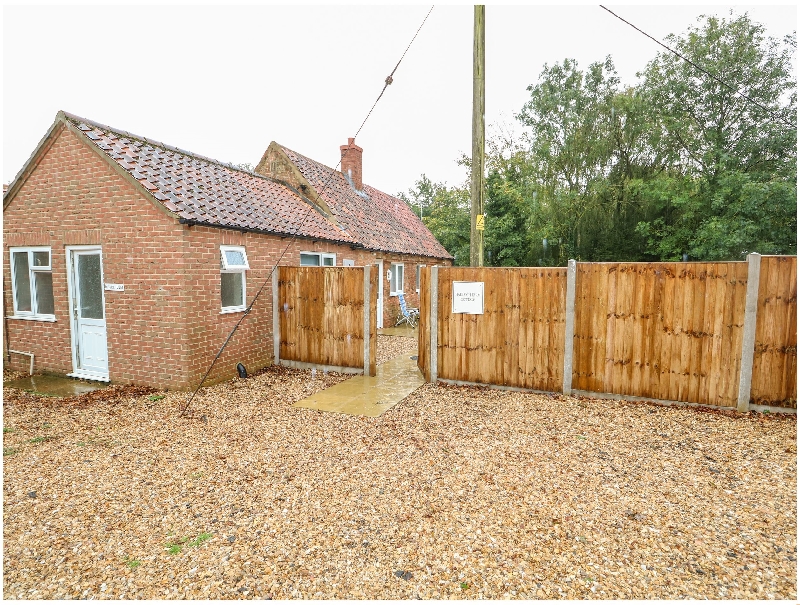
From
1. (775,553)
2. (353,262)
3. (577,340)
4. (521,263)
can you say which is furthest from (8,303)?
(521,263)

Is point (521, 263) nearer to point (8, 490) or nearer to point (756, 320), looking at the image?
point (756, 320)

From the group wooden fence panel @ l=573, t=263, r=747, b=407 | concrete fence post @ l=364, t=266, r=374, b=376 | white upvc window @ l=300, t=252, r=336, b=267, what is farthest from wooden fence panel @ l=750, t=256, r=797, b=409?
white upvc window @ l=300, t=252, r=336, b=267

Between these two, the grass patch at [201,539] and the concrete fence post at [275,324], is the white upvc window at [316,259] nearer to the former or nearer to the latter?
the concrete fence post at [275,324]

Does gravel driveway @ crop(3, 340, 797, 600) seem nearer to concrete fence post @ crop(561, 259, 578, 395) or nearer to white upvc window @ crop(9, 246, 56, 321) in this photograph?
concrete fence post @ crop(561, 259, 578, 395)

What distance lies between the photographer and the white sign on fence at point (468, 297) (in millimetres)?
7203

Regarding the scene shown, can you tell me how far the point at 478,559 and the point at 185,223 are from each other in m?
6.38

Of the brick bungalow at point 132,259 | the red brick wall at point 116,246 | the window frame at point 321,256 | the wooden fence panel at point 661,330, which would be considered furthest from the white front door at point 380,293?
the wooden fence panel at point 661,330

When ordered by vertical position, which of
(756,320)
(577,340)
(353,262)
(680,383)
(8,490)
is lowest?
(8,490)

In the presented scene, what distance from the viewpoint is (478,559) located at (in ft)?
9.70

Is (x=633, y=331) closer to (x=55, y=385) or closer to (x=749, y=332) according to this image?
(x=749, y=332)

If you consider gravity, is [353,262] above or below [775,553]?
above

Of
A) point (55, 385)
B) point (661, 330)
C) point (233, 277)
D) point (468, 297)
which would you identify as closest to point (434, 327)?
point (468, 297)

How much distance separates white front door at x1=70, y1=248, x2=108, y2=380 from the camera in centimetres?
777

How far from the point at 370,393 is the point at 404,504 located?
353cm
